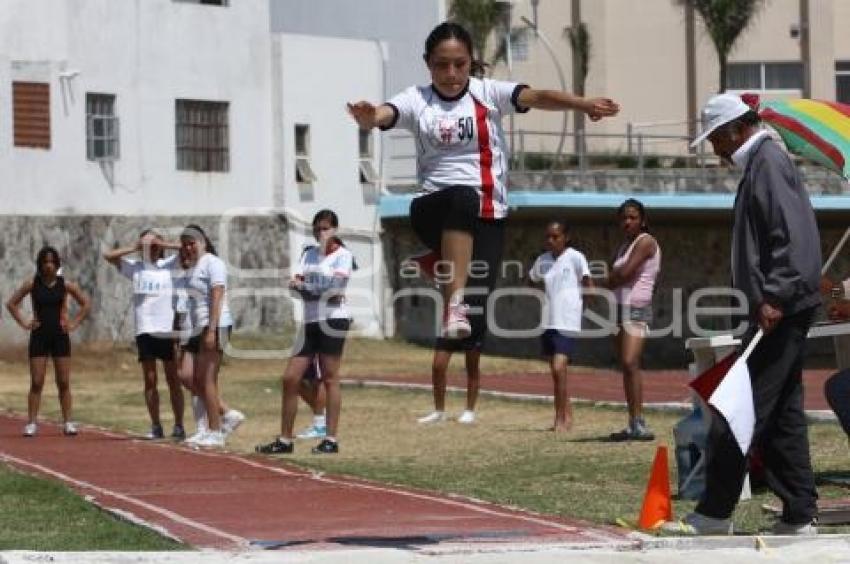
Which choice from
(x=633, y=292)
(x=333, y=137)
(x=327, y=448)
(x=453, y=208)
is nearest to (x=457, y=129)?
(x=453, y=208)

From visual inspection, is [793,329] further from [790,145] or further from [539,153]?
[539,153]

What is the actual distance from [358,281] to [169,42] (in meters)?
6.04

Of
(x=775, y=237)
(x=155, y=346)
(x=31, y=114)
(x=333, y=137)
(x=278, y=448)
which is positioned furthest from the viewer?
(x=333, y=137)

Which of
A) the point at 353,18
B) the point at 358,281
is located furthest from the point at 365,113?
the point at 353,18

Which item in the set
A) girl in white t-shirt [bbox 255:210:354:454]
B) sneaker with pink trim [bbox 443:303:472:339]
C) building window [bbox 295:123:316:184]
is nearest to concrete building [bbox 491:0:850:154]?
building window [bbox 295:123:316:184]

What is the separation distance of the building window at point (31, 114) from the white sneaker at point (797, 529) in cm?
2432

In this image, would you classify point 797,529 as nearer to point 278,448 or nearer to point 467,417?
point 278,448

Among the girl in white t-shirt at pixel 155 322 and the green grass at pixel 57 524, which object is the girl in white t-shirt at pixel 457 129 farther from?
the girl in white t-shirt at pixel 155 322

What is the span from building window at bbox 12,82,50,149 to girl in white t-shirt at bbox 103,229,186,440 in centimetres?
1413

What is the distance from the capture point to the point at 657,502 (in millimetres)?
11633

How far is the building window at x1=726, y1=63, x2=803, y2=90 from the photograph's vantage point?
56000 millimetres

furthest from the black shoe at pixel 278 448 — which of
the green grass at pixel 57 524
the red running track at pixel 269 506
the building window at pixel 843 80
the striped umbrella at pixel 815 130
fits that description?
the building window at pixel 843 80

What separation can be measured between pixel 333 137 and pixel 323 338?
2157 cm

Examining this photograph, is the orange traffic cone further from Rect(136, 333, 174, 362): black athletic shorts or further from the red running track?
Rect(136, 333, 174, 362): black athletic shorts
